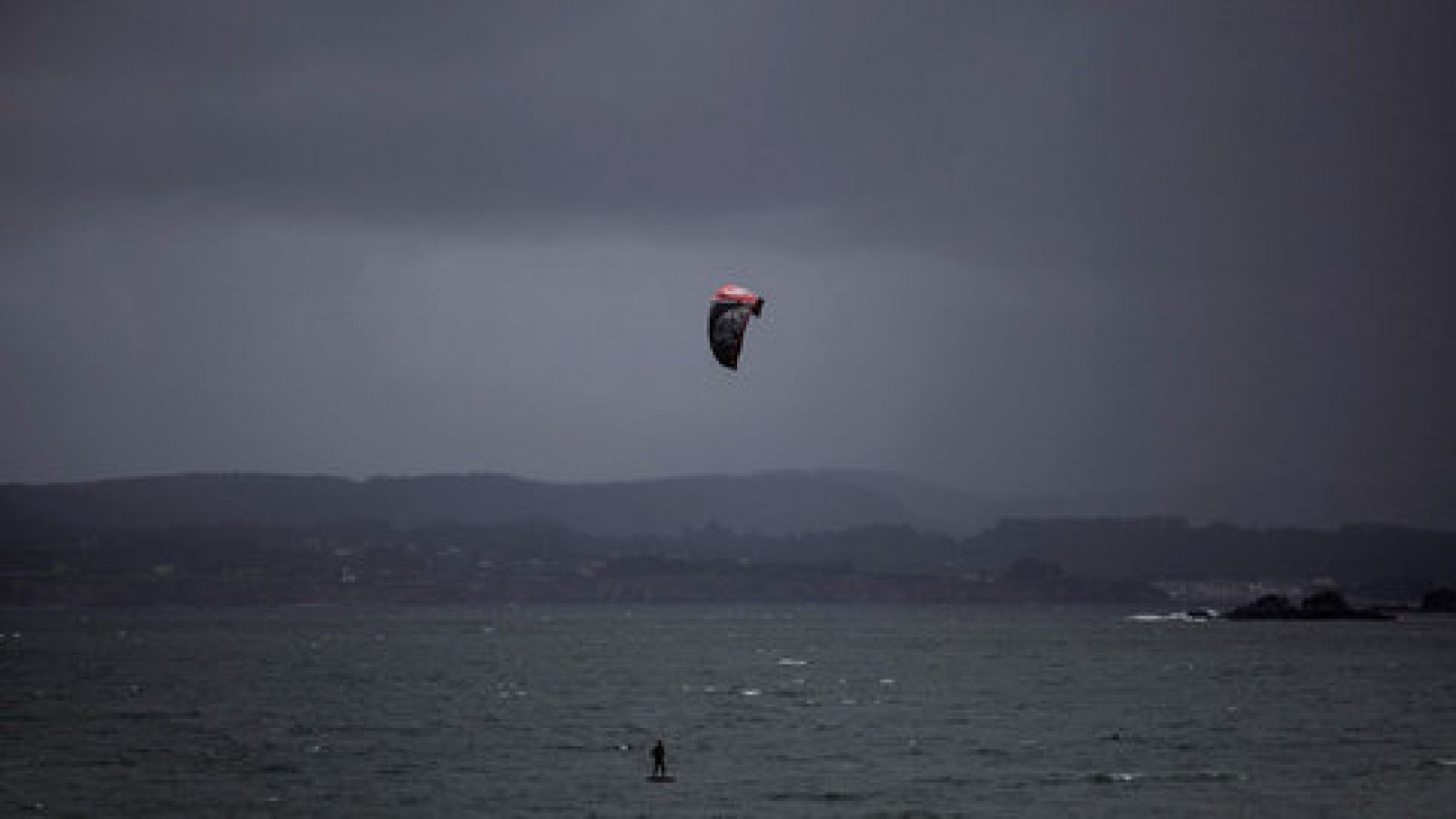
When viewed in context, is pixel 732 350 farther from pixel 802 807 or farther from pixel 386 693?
pixel 386 693

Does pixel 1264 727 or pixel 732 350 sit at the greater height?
pixel 732 350

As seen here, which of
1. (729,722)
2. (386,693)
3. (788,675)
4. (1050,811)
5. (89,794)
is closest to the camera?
(1050,811)

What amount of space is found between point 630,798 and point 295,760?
2499 cm

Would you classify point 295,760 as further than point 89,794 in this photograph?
Yes

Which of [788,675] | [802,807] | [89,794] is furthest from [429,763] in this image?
[788,675]

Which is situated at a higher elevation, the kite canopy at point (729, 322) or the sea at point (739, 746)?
the kite canopy at point (729, 322)

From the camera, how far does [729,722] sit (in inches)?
4769

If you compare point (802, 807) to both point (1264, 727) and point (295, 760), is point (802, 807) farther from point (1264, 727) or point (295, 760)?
point (1264, 727)

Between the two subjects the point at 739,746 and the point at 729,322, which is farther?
the point at 739,746

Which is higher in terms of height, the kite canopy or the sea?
the kite canopy

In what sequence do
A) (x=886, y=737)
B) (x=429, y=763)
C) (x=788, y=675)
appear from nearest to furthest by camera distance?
(x=429, y=763) < (x=886, y=737) < (x=788, y=675)

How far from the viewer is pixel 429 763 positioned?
9694 cm

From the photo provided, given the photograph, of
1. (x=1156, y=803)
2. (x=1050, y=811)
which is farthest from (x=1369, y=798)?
(x=1050, y=811)

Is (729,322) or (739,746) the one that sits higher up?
(729,322)
